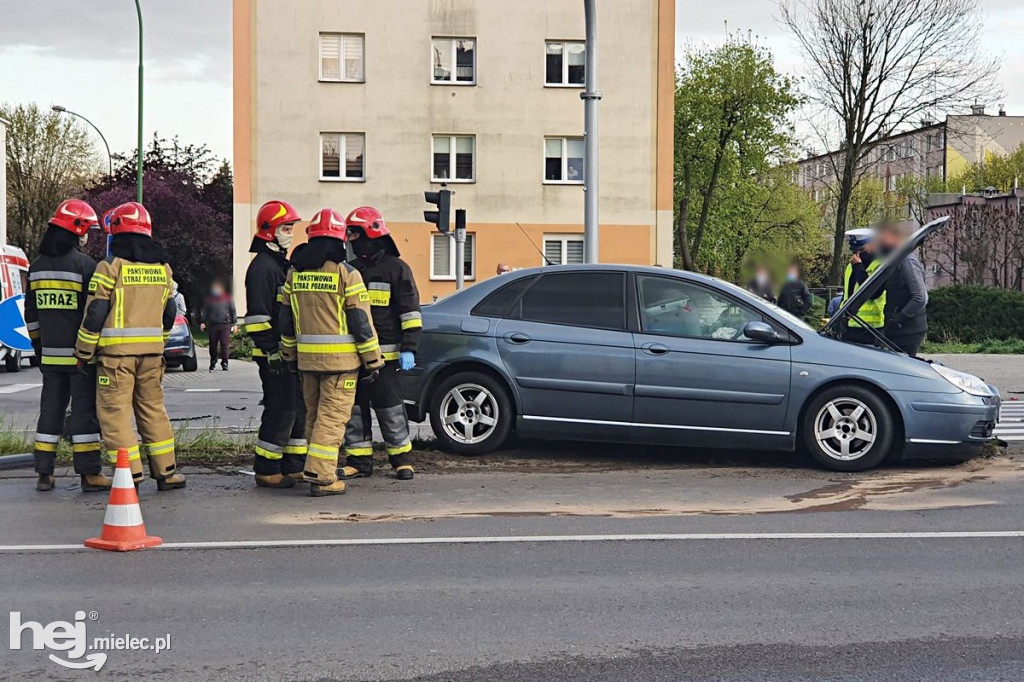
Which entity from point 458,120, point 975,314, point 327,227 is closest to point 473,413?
point 327,227

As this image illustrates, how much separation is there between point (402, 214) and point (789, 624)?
29.8m

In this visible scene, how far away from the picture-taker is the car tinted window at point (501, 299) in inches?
374

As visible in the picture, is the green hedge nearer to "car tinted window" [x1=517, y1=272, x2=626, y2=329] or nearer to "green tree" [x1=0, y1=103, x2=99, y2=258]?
"car tinted window" [x1=517, y1=272, x2=626, y2=329]

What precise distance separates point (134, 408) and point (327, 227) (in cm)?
183

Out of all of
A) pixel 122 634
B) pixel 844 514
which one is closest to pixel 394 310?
pixel 844 514

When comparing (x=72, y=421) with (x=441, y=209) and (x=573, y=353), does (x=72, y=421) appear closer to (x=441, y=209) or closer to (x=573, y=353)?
(x=573, y=353)

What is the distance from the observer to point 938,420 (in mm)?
8805

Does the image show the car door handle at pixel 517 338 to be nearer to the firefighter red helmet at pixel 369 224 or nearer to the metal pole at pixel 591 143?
the firefighter red helmet at pixel 369 224

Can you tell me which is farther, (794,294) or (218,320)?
(218,320)

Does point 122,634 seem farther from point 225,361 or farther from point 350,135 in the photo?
point 350,135

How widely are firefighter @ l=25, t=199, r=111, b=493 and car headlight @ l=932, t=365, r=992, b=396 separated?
6.28 meters

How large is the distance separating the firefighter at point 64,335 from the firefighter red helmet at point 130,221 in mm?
438

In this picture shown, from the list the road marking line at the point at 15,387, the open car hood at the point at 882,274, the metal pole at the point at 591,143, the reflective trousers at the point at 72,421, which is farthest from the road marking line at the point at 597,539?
the road marking line at the point at 15,387
